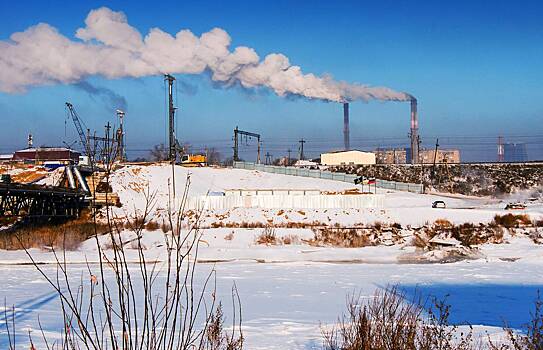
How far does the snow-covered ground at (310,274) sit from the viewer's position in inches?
531

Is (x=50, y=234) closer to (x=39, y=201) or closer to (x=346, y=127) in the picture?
(x=39, y=201)

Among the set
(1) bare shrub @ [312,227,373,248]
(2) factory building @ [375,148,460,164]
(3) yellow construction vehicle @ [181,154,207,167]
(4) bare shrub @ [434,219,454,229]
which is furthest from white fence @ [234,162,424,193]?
(2) factory building @ [375,148,460,164]

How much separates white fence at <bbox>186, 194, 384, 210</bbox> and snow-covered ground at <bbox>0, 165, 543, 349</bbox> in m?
2.60

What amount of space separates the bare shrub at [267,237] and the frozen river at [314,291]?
11.4 m

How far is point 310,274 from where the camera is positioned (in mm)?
23281

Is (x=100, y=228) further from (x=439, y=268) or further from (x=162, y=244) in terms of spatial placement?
(x=439, y=268)

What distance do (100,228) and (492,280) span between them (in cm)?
2889

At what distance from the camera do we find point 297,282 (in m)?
20.9

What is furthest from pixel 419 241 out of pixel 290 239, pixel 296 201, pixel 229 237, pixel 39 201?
pixel 39 201

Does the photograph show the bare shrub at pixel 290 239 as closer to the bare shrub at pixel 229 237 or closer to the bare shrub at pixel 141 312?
the bare shrub at pixel 229 237

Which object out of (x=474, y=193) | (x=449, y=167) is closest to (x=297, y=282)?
(x=474, y=193)

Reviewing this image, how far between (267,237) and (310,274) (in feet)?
54.2

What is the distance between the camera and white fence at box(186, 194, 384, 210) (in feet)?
175

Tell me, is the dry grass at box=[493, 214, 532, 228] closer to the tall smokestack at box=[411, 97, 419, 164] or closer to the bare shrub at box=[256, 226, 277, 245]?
the bare shrub at box=[256, 226, 277, 245]
